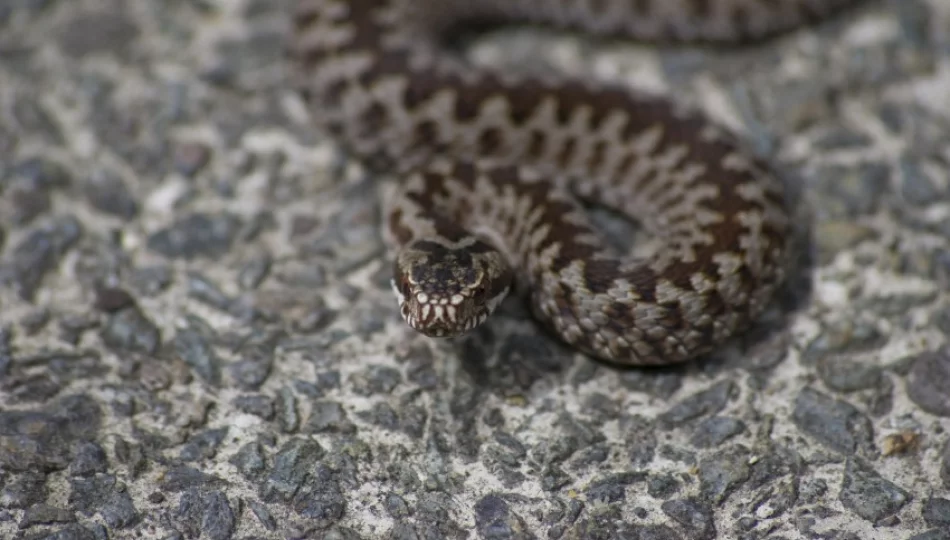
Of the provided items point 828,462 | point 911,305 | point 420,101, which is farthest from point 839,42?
point 828,462

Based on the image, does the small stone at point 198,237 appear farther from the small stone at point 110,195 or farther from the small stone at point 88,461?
the small stone at point 88,461

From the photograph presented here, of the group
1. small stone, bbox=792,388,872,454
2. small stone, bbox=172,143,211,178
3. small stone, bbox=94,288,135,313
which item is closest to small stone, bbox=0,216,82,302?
small stone, bbox=94,288,135,313

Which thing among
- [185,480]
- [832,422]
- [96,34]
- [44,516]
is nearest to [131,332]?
[185,480]

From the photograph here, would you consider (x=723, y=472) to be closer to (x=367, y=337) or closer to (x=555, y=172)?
(x=367, y=337)

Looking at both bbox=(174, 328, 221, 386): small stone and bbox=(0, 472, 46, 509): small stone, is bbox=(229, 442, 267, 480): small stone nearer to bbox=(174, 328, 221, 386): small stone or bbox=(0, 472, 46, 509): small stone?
bbox=(174, 328, 221, 386): small stone

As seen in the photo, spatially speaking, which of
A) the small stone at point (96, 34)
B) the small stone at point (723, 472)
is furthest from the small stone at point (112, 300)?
the small stone at point (723, 472)

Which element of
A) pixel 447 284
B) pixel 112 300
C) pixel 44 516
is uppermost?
pixel 447 284
